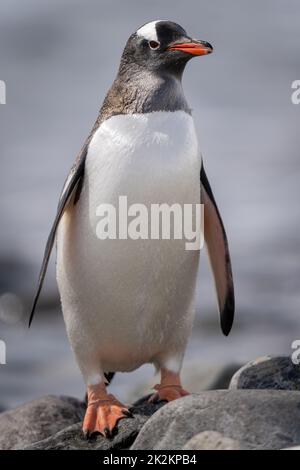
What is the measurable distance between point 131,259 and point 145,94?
77 centimetres

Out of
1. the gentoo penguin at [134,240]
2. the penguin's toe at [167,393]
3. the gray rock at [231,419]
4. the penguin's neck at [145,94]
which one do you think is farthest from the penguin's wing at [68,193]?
the gray rock at [231,419]

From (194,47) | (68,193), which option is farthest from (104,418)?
(194,47)

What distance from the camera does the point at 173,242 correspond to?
16.8ft

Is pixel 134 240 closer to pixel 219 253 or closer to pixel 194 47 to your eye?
pixel 219 253

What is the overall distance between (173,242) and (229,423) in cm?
119

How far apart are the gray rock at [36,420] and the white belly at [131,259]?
32.2 inches

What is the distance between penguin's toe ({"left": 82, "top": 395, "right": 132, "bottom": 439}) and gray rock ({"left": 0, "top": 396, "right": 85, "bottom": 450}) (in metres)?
0.91

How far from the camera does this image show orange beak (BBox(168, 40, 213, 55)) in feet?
16.7

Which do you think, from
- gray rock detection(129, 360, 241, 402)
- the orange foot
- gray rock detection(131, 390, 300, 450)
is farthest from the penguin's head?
gray rock detection(129, 360, 241, 402)

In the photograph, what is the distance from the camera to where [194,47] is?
5.11m

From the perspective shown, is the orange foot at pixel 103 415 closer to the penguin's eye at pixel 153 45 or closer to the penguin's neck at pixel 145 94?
the penguin's neck at pixel 145 94

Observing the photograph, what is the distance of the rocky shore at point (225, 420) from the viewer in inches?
159

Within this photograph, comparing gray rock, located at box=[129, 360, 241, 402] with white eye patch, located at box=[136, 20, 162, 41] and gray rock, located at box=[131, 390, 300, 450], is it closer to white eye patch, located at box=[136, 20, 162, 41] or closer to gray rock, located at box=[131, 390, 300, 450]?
white eye patch, located at box=[136, 20, 162, 41]

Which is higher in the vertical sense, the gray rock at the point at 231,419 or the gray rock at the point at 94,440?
the gray rock at the point at 231,419
